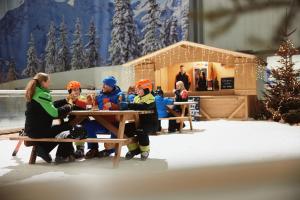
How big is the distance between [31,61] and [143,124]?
10227 mm

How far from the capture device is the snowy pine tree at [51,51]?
47.6ft

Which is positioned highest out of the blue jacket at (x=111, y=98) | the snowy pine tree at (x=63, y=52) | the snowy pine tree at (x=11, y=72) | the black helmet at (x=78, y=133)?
the snowy pine tree at (x=63, y=52)

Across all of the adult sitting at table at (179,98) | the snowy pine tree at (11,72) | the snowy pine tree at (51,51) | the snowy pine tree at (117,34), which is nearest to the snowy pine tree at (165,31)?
the snowy pine tree at (117,34)

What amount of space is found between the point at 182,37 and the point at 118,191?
14942mm

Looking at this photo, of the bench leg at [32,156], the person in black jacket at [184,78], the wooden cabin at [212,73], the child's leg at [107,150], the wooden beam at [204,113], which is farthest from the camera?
the person in black jacket at [184,78]

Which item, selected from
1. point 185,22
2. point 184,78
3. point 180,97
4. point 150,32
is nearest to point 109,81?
point 180,97

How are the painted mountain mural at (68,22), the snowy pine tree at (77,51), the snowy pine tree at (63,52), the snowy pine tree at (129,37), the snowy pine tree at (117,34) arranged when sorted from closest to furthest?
the painted mountain mural at (68,22), the snowy pine tree at (63,52), the snowy pine tree at (77,51), the snowy pine tree at (117,34), the snowy pine tree at (129,37)

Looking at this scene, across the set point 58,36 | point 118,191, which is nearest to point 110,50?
point 58,36

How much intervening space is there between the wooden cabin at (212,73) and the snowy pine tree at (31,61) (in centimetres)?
357

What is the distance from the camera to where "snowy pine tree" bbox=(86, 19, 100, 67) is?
15672 mm

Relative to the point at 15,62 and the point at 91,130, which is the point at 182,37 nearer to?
the point at 15,62

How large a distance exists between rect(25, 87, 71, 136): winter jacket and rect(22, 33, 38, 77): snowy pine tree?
9.70m

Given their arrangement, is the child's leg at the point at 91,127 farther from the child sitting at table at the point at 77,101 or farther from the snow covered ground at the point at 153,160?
the snow covered ground at the point at 153,160

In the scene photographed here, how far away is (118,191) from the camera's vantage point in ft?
5.43
